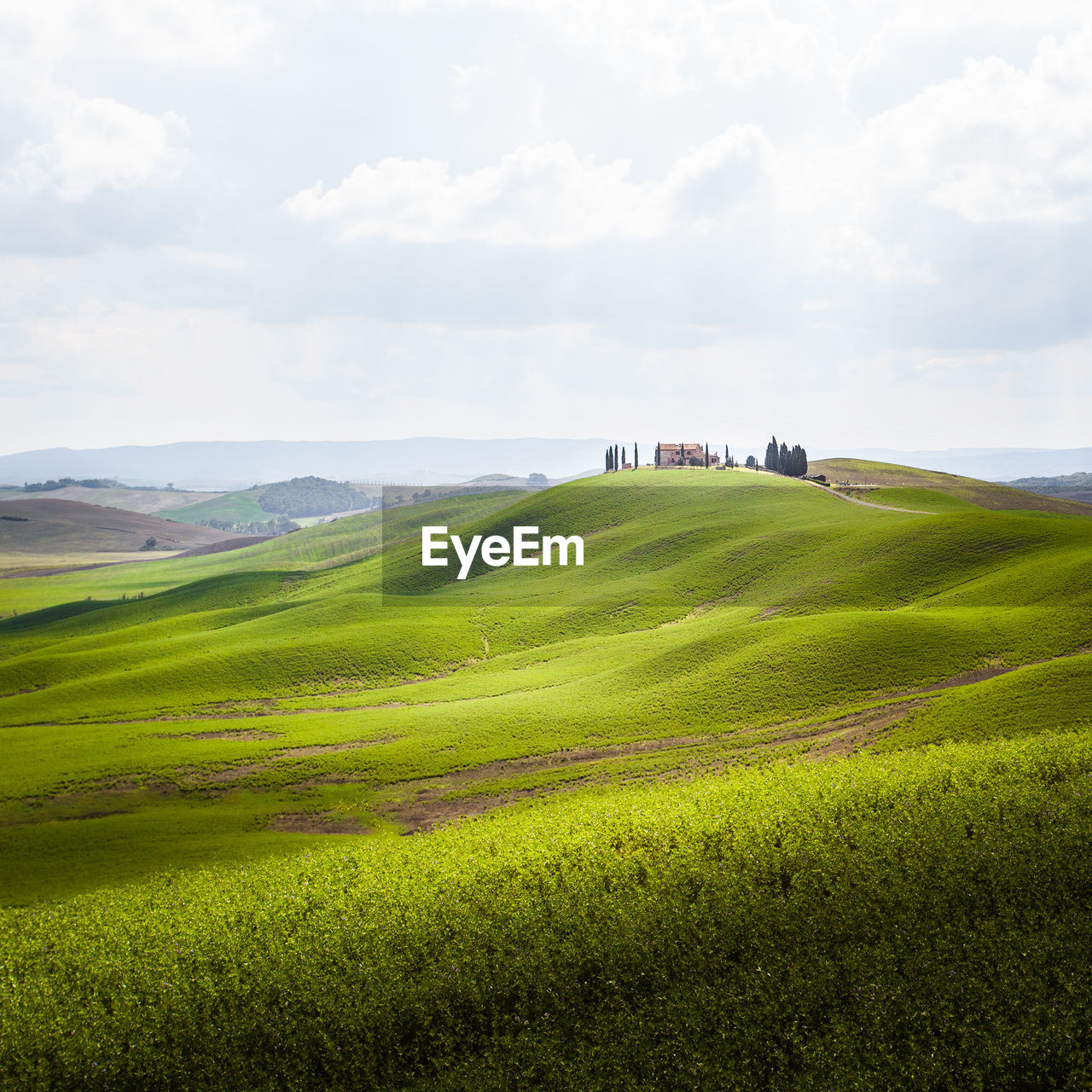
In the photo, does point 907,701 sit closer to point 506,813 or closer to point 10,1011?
point 506,813

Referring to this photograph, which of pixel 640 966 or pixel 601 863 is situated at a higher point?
pixel 601 863

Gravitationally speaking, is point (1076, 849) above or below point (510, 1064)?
above

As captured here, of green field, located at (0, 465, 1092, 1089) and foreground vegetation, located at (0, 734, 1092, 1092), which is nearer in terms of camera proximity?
foreground vegetation, located at (0, 734, 1092, 1092)

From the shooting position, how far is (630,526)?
15588 centimetres

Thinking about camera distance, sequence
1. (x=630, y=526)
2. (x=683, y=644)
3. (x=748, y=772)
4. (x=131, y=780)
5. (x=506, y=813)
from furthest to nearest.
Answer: (x=630, y=526) → (x=683, y=644) → (x=131, y=780) → (x=506, y=813) → (x=748, y=772)

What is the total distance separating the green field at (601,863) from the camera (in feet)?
102

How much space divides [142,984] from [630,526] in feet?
425

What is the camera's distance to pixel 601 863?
3734 centimetres

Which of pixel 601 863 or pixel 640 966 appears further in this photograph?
pixel 601 863

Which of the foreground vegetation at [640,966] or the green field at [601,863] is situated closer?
the foreground vegetation at [640,966]

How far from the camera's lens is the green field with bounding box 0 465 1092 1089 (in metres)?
31.0

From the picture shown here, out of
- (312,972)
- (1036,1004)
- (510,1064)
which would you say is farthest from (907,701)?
(312,972)

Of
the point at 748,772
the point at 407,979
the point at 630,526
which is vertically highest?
the point at 630,526

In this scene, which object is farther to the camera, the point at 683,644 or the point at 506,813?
the point at 683,644
